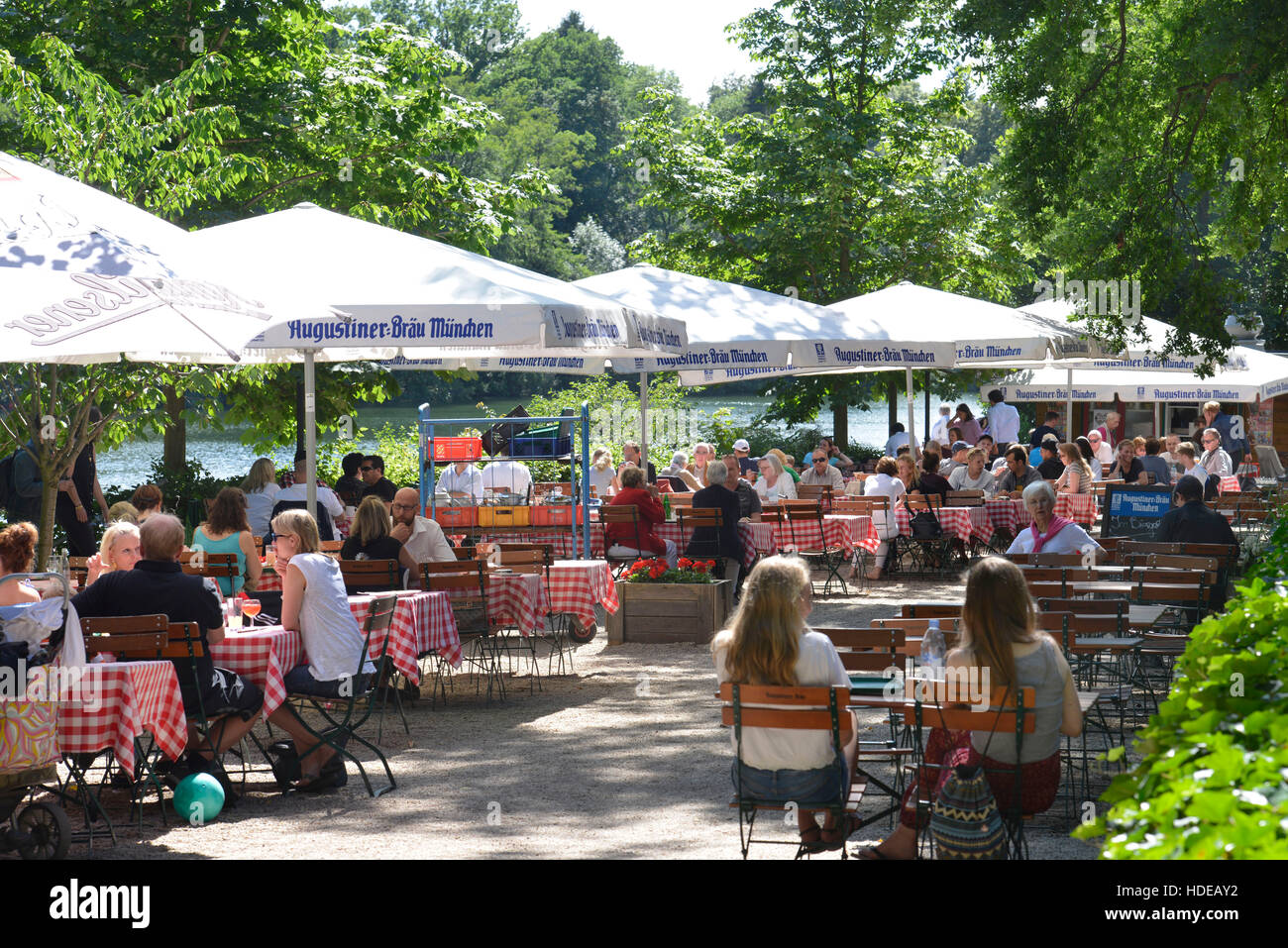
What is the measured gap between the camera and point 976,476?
17.5 meters

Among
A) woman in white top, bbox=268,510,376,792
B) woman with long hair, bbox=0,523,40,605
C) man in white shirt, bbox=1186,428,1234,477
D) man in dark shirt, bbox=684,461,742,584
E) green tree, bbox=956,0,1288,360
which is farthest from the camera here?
man in white shirt, bbox=1186,428,1234,477

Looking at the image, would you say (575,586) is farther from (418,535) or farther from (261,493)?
(261,493)

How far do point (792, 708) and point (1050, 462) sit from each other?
14713 mm

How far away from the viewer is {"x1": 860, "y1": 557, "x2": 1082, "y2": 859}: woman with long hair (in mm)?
5621

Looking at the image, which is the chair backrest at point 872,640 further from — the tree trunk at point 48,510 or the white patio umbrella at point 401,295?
the tree trunk at point 48,510

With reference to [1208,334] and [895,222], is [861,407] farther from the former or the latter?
[1208,334]

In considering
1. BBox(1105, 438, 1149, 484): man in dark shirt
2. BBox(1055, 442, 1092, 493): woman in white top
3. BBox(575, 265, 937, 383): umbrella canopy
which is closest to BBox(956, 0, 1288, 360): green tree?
BBox(1055, 442, 1092, 493): woman in white top

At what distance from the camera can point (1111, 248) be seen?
16656mm

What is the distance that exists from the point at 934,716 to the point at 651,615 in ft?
23.2

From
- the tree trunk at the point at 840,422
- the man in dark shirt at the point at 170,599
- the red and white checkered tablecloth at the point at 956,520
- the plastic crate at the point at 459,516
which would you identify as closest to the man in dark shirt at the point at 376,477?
the plastic crate at the point at 459,516

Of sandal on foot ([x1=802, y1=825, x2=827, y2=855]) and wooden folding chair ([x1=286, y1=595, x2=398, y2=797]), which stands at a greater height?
wooden folding chair ([x1=286, y1=595, x2=398, y2=797])

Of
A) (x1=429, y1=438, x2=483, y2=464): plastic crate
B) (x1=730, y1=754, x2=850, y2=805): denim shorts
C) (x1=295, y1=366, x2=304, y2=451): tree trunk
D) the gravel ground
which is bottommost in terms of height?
the gravel ground

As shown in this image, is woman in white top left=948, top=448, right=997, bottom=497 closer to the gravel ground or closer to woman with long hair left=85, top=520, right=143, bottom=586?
the gravel ground

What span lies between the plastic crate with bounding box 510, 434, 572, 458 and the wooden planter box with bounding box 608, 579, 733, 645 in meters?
8.15
